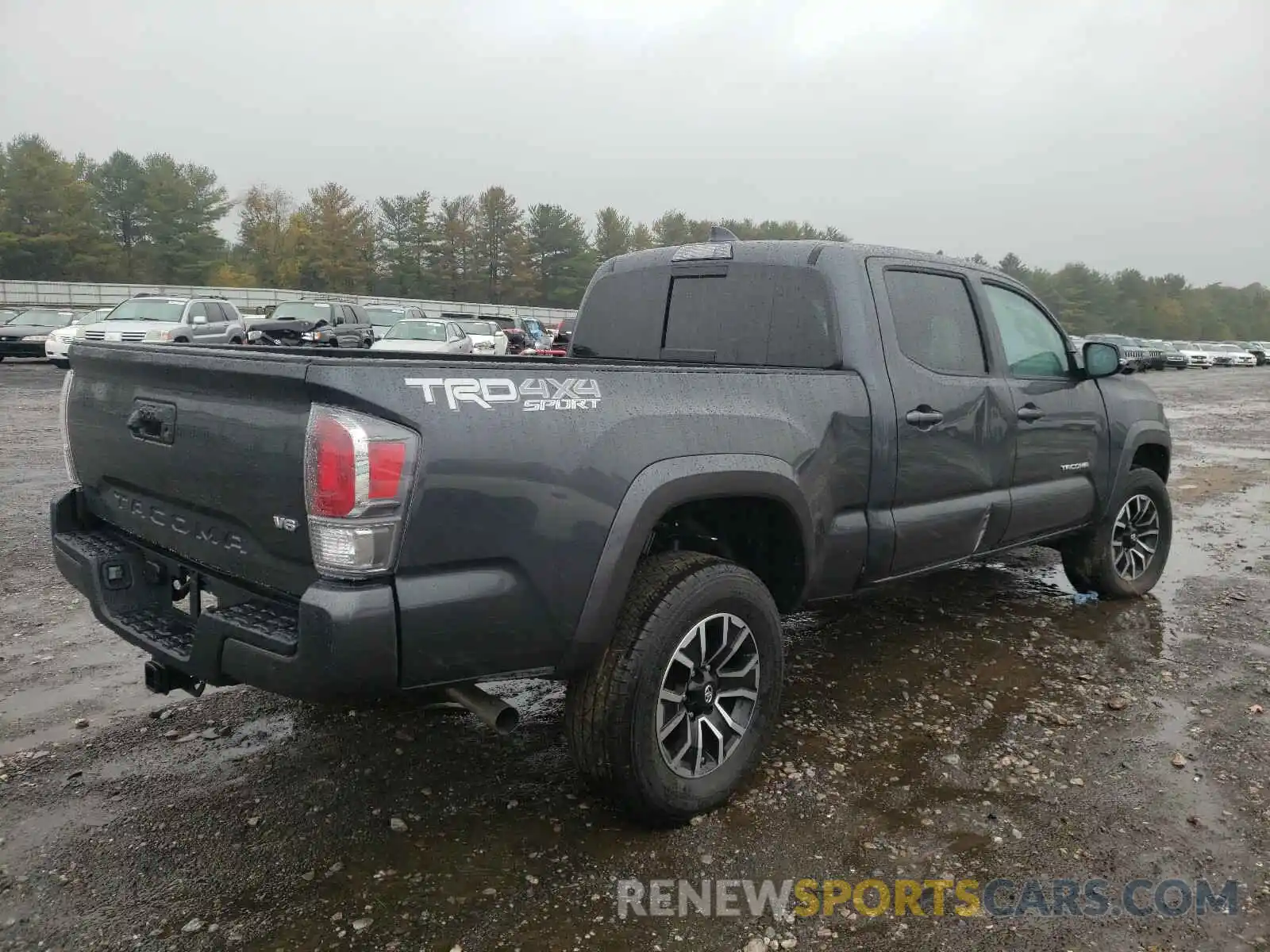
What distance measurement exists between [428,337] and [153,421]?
19999mm

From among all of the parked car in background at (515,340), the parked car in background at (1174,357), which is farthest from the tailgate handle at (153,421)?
the parked car in background at (1174,357)

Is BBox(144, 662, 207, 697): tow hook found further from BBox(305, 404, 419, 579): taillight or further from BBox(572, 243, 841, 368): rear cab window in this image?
BBox(572, 243, 841, 368): rear cab window

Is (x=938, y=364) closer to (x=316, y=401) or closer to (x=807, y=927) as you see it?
(x=807, y=927)

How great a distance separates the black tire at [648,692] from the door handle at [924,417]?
114 centimetres

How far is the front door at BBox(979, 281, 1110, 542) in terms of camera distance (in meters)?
4.39

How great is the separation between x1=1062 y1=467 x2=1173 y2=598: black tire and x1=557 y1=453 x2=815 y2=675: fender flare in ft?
10.4

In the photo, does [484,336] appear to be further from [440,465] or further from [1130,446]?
[440,465]

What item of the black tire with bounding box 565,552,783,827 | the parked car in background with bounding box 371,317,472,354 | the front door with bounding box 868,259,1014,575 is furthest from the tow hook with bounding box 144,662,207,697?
the parked car in background with bounding box 371,317,472,354

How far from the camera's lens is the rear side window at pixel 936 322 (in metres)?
3.84

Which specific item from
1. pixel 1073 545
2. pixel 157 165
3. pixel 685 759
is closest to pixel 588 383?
pixel 685 759

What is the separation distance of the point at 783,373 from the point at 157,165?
73.3 metres

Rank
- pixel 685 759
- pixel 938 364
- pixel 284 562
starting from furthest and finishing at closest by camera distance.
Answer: pixel 938 364 < pixel 685 759 < pixel 284 562

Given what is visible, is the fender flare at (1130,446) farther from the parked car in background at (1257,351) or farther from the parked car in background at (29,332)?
the parked car in background at (1257,351)

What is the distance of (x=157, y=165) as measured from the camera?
64.1m
